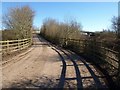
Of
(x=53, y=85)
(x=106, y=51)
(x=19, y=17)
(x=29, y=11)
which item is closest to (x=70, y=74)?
(x=53, y=85)

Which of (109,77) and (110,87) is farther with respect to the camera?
(109,77)

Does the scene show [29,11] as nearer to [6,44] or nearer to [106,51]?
[6,44]

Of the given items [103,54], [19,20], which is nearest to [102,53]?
[103,54]

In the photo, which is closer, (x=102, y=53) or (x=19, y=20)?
(x=102, y=53)

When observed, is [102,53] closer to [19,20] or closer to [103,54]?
[103,54]

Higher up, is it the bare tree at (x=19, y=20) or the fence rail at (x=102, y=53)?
the bare tree at (x=19, y=20)

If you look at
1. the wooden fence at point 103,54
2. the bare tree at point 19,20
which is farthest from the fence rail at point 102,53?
the bare tree at point 19,20

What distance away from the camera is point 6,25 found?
42875 millimetres

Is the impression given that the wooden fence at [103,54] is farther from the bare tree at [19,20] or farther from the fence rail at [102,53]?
the bare tree at [19,20]

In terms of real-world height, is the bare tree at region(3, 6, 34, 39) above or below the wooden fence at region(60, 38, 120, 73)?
above

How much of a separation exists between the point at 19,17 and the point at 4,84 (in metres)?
33.7

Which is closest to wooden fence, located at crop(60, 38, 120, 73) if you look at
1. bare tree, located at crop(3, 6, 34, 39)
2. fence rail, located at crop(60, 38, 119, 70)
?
fence rail, located at crop(60, 38, 119, 70)

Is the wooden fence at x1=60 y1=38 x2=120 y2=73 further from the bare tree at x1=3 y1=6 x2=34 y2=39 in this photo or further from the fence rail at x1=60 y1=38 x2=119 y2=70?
the bare tree at x1=3 y1=6 x2=34 y2=39

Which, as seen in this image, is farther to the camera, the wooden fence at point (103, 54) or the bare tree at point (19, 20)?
the bare tree at point (19, 20)
